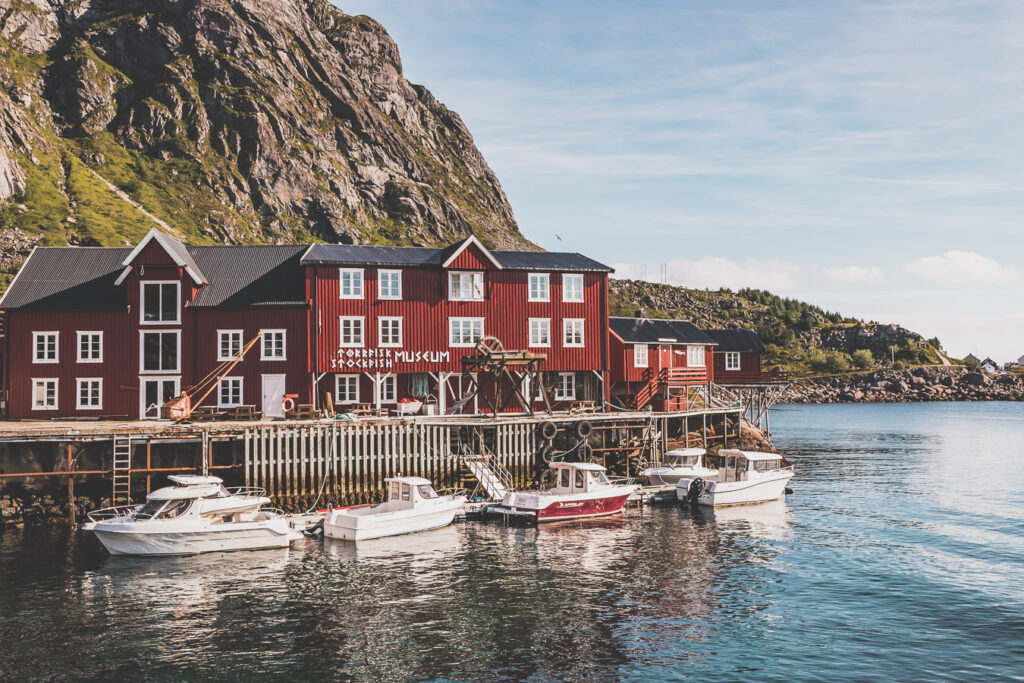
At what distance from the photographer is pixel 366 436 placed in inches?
1700

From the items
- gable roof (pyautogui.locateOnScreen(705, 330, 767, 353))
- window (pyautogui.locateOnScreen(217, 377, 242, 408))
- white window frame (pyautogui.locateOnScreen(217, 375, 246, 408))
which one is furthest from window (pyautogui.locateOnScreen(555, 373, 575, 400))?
gable roof (pyautogui.locateOnScreen(705, 330, 767, 353))

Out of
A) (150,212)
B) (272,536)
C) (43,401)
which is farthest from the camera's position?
(150,212)

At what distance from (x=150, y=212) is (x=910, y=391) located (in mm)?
157125

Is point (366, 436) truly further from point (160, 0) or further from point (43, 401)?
point (160, 0)

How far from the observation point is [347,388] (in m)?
51.4

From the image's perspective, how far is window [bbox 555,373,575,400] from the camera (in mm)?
55938

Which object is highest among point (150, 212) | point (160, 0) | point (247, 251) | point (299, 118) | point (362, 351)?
point (160, 0)

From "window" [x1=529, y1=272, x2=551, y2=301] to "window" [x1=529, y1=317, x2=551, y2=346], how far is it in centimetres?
142

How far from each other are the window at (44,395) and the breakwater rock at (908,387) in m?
153

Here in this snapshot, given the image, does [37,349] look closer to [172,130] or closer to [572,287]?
[572,287]

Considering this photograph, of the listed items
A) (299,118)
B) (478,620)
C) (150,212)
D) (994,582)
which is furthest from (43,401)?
(299,118)

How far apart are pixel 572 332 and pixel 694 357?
14.4 metres

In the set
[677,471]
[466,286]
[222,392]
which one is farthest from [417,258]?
[677,471]

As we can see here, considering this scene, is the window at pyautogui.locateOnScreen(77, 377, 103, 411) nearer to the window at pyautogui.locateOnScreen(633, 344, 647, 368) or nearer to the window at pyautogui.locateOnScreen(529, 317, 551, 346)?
the window at pyautogui.locateOnScreen(529, 317, 551, 346)
